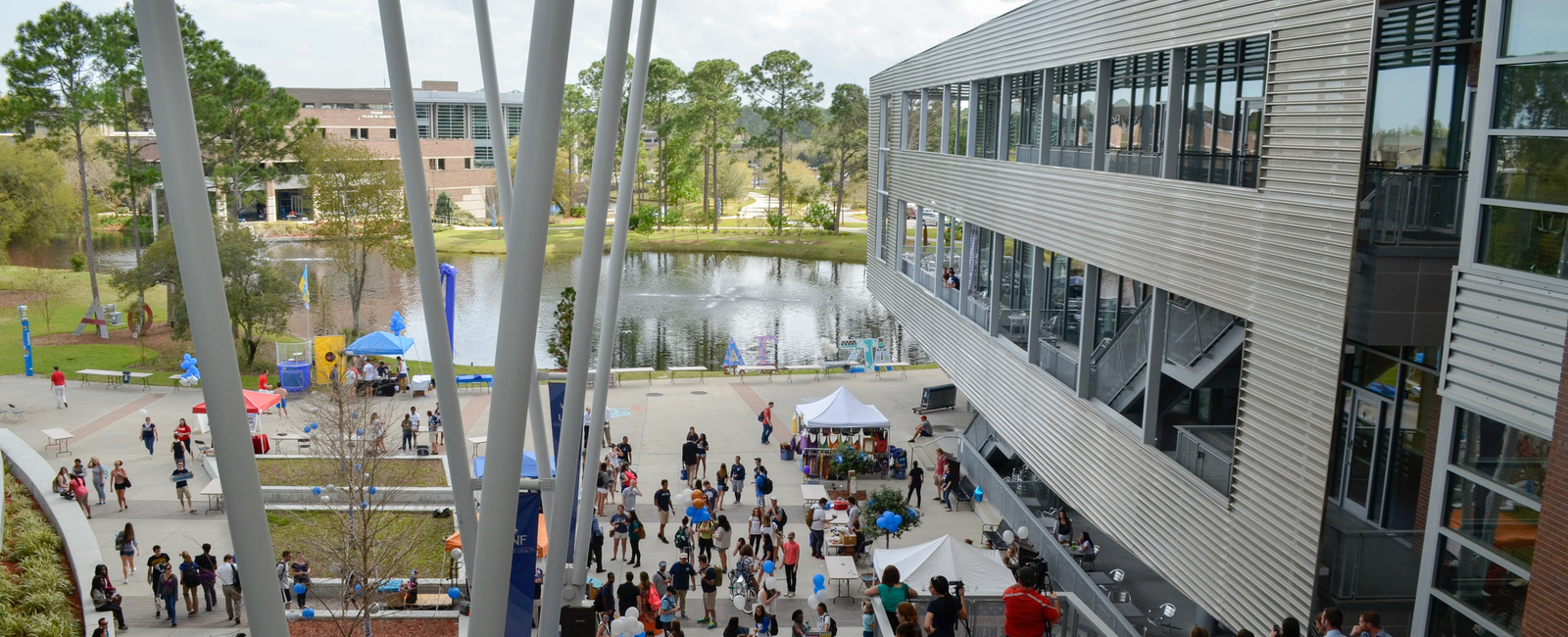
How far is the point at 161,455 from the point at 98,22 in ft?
88.1

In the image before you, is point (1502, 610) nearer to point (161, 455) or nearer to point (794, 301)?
point (161, 455)

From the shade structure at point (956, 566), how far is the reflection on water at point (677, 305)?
23.8m

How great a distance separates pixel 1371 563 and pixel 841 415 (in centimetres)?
1580

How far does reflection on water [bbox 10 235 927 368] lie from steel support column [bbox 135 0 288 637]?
35.2m

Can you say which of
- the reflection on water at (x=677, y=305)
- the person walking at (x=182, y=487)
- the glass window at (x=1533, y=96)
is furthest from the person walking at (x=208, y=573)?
the reflection on water at (x=677, y=305)

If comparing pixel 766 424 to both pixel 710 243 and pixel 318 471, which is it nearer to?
pixel 318 471

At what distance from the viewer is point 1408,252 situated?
9898 millimetres

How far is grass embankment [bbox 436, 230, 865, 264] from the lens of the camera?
77.7 metres

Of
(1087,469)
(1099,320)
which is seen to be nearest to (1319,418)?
(1087,469)

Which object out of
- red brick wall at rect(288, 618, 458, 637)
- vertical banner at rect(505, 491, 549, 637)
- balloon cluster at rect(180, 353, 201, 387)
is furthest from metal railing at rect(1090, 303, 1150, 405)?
balloon cluster at rect(180, 353, 201, 387)

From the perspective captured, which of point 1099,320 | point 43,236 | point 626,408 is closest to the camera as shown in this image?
point 1099,320

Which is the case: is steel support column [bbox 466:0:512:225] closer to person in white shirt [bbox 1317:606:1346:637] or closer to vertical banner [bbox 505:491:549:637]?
vertical banner [bbox 505:491:549:637]

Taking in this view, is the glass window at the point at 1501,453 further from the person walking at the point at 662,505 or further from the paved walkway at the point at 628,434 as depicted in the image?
the person walking at the point at 662,505

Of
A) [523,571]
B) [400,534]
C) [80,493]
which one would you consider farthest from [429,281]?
[80,493]
